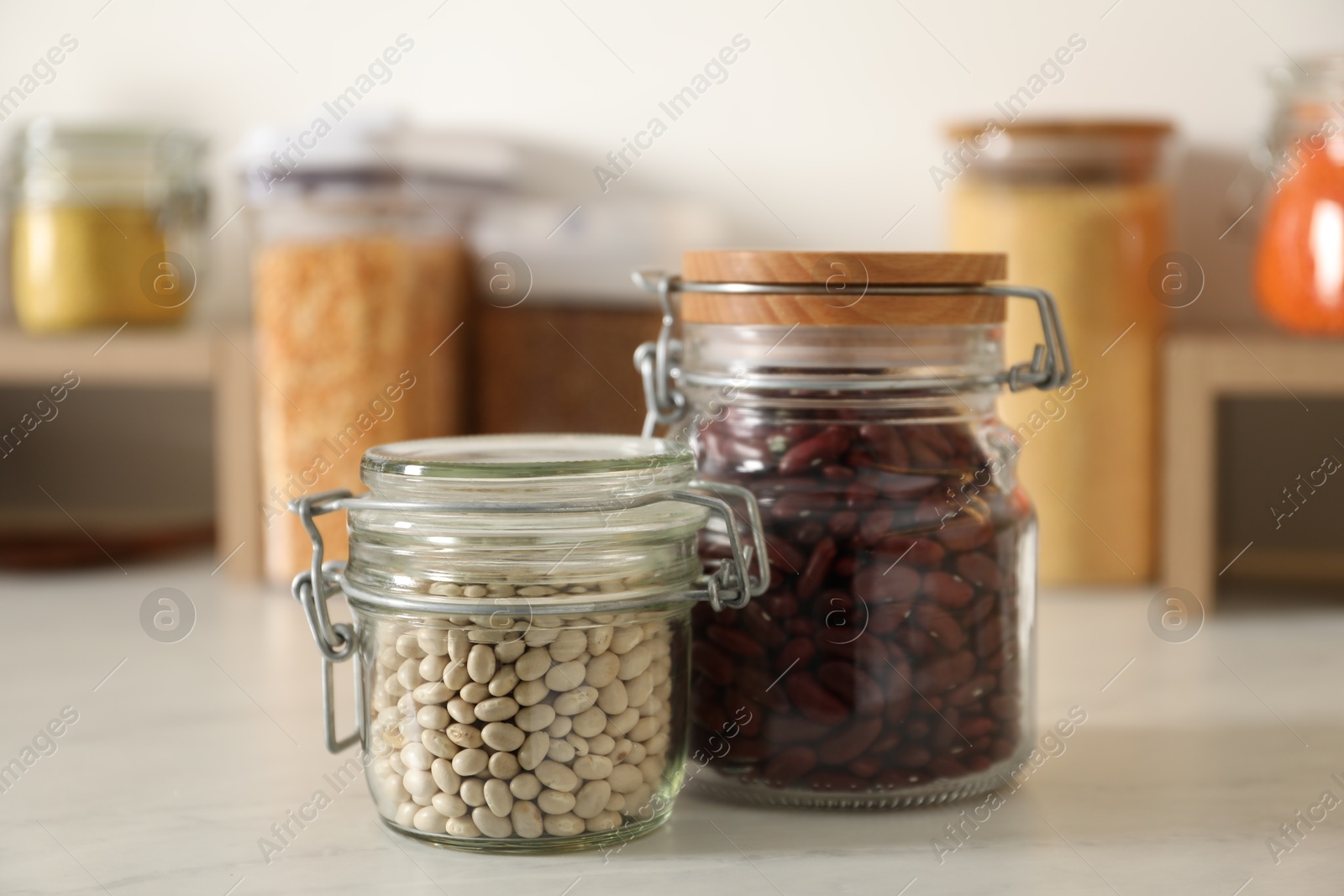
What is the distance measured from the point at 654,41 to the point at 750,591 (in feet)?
2.36

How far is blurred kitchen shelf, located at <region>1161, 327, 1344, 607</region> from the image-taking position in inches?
34.8

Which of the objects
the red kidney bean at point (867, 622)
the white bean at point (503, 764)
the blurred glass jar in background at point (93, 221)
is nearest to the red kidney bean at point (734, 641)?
the red kidney bean at point (867, 622)

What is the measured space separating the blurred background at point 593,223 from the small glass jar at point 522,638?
1.59ft

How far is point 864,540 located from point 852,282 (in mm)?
96

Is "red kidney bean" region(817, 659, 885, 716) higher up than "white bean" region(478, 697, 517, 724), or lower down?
lower down

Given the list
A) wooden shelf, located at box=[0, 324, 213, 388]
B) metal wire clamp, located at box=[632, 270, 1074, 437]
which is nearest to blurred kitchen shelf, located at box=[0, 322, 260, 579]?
wooden shelf, located at box=[0, 324, 213, 388]

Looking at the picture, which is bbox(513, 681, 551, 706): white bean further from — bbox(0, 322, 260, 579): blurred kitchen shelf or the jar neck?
bbox(0, 322, 260, 579): blurred kitchen shelf

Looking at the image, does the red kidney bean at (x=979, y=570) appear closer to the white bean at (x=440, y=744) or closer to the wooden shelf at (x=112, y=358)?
the white bean at (x=440, y=744)

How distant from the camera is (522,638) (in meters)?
0.45

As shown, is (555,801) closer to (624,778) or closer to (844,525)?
(624,778)

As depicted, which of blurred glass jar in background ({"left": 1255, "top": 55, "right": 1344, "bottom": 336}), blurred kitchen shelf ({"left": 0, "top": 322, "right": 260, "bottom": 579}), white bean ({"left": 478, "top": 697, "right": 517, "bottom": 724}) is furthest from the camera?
blurred kitchen shelf ({"left": 0, "top": 322, "right": 260, "bottom": 579})

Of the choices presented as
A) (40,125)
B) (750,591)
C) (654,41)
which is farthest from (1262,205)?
(40,125)

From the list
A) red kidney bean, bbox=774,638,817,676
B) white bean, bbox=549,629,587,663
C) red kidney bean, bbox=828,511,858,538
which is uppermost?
red kidney bean, bbox=828,511,858,538

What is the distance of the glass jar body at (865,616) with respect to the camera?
496mm
